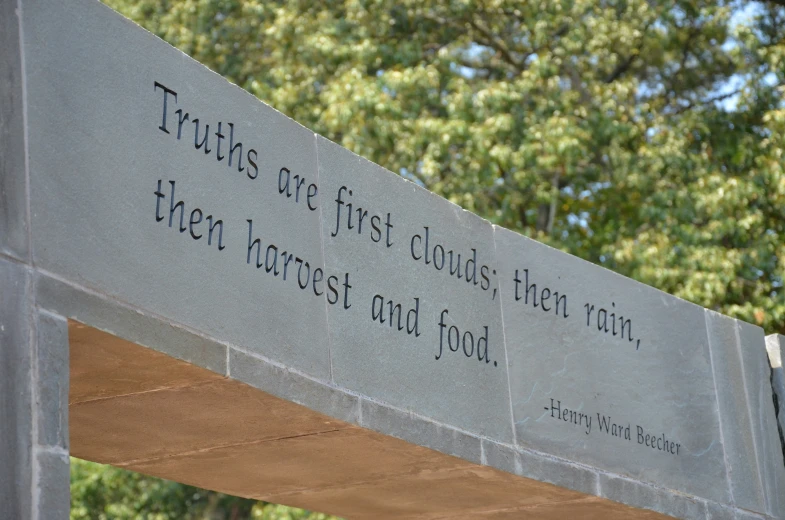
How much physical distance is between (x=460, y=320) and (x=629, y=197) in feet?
34.9

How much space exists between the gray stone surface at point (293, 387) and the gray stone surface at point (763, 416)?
3.65 m

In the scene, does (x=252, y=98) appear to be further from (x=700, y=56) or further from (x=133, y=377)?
(x=700, y=56)

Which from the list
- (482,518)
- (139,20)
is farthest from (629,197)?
(482,518)

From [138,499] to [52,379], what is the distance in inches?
585

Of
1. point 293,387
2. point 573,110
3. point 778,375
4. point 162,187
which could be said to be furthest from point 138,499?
point 162,187

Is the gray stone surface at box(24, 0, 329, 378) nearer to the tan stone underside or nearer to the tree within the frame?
the tan stone underside

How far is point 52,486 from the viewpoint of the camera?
3965 millimetres

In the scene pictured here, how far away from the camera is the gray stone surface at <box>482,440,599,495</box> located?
6.31m

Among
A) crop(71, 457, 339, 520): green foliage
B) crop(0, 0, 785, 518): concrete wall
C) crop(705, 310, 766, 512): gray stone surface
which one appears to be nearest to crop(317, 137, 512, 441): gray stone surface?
crop(0, 0, 785, 518): concrete wall

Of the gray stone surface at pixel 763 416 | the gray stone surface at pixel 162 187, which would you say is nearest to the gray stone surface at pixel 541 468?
the gray stone surface at pixel 162 187

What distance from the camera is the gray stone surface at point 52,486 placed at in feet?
12.8

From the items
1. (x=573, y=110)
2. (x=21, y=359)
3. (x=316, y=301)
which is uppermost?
(x=573, y=110)

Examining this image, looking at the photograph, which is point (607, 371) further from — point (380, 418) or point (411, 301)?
point (380, 418)

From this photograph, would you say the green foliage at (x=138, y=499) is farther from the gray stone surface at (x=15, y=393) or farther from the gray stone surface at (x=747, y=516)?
the gray stone surface at (x=15, y=393)
